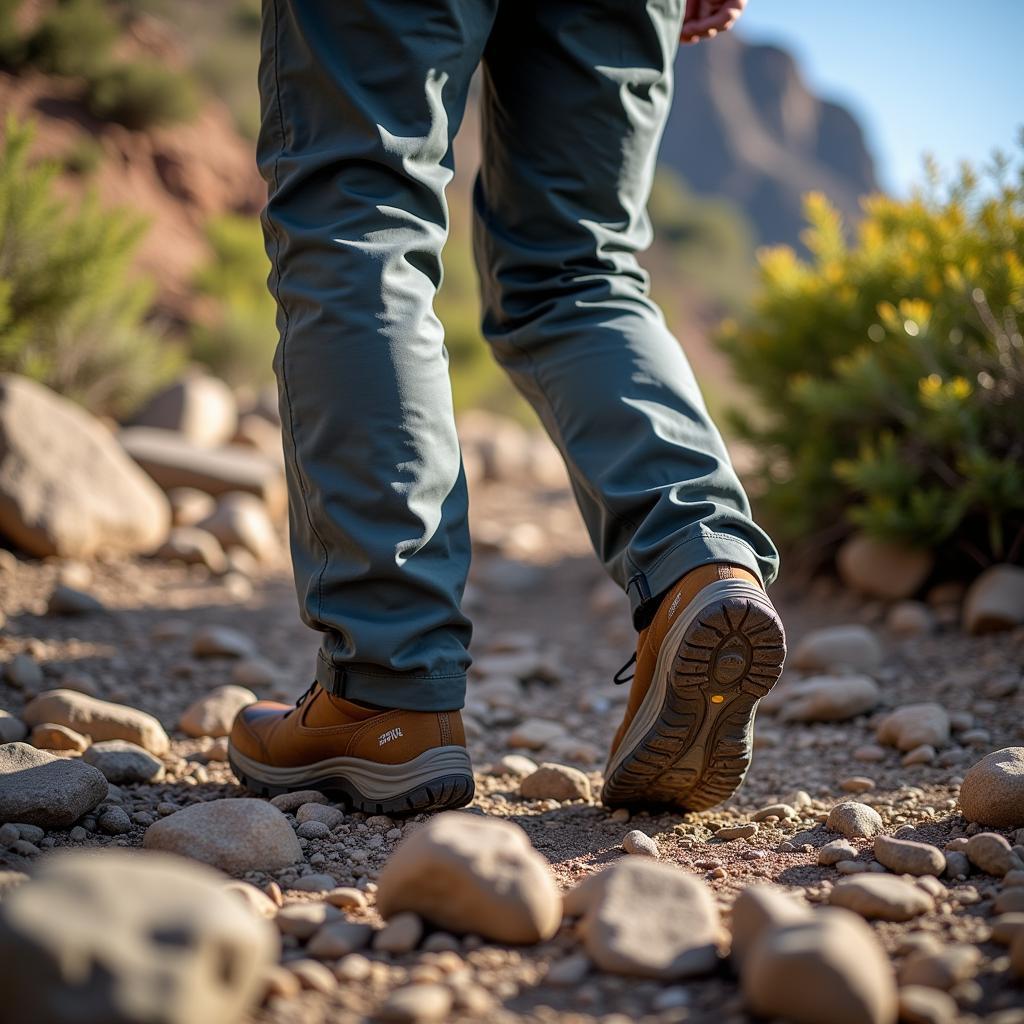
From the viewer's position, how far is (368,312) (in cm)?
117

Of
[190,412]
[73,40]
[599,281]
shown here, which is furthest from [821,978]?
[73,40]

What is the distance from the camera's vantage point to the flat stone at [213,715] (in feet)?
5.52

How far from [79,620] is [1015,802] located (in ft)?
6.37

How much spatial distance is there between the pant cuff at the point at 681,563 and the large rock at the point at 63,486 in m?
1.90

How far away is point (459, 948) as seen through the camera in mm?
871

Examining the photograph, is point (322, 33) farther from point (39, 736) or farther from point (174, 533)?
point (174, 533)

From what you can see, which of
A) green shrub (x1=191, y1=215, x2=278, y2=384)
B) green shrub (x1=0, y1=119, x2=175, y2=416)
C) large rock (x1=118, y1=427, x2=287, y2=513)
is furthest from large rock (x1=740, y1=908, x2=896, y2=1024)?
green shrub (x1=191, y1=215, x2=278, y2=384)

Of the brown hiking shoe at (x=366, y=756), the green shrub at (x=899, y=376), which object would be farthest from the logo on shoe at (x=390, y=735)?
the green shrub at (x=899, y=376)

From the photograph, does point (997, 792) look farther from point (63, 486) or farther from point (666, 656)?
point (63, 486)

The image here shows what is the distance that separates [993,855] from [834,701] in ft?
2.64

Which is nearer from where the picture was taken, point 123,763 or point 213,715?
point 123,763

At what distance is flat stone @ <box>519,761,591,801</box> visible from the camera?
145 centimetres

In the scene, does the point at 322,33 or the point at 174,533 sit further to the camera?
the point at 174,533

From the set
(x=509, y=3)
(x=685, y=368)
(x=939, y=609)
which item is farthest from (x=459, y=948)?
(x=939, y=609)
